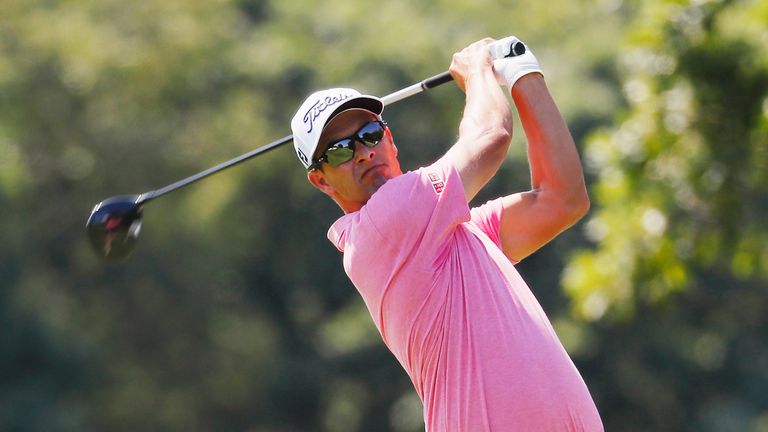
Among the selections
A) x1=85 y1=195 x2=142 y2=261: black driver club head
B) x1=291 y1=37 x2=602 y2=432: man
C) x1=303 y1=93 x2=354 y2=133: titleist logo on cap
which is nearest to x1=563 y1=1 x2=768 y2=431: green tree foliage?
x1=291 y1=37 x2=602 y2=432: man

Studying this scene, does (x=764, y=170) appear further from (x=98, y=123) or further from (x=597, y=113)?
(x=98, y=123)

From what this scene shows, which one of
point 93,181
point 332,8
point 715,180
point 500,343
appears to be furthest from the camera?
point 332,8

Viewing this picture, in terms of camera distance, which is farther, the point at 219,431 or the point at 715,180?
the point at 219,431

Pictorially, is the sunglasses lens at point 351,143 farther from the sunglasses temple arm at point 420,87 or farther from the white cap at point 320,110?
the sunglasses temple arm at point 420,87

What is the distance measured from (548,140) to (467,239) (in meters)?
0.31

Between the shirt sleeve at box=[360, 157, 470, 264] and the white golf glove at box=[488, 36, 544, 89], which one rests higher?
the white golf glove at box=[488, 36, 544, 89]

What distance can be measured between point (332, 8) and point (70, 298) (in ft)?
19.7

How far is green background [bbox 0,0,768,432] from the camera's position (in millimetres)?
20281

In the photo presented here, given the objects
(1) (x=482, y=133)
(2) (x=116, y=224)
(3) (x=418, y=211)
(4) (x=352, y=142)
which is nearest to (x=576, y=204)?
(1) (x=482, y=133)

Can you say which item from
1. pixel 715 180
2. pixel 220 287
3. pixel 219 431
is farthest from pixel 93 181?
pixel 715 180

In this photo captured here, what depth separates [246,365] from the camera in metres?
22.1

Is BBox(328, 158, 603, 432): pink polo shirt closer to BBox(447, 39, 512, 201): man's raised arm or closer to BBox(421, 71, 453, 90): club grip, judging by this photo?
BBox(447, 39, 512, 201): man's raised arm

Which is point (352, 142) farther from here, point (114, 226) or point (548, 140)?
point (114, 226)

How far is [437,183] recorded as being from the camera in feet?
11.2
